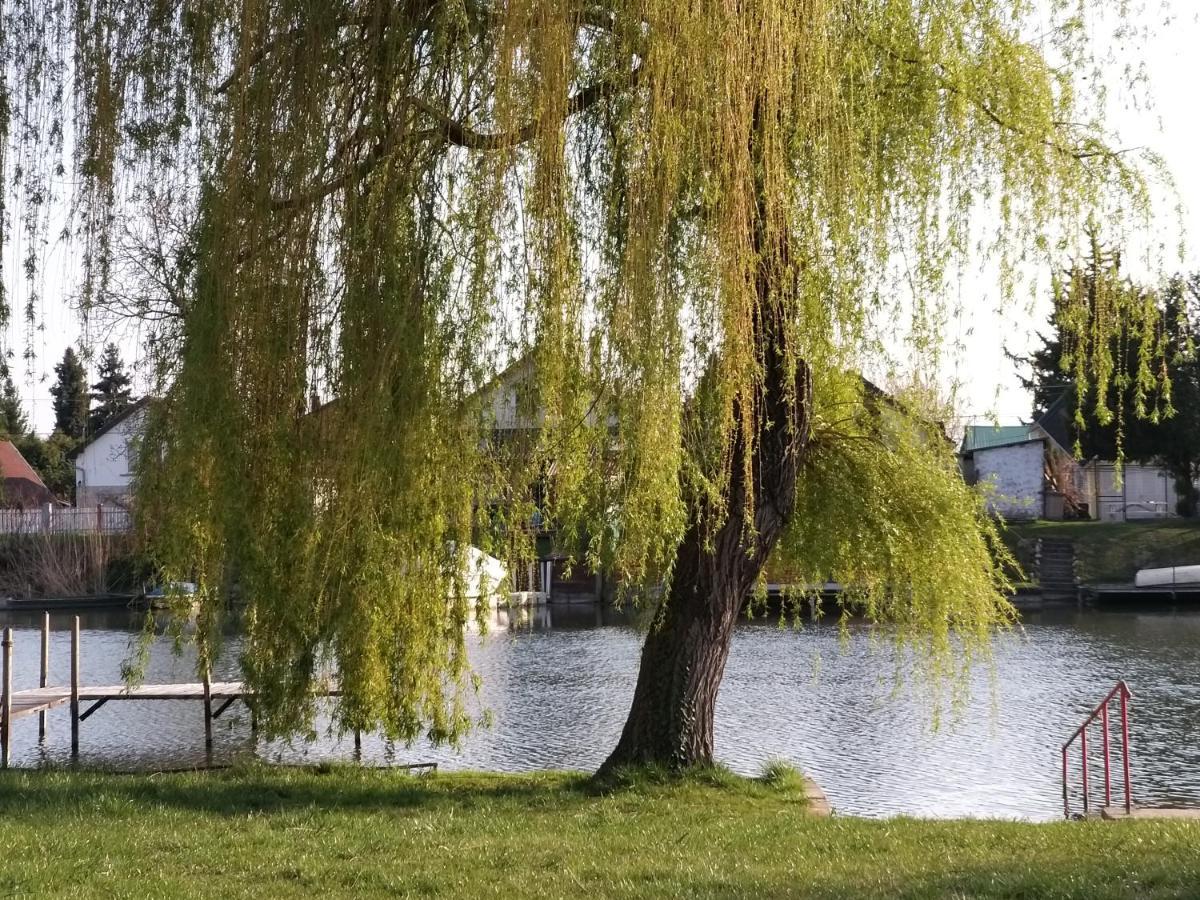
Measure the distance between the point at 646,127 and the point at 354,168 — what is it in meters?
1.64

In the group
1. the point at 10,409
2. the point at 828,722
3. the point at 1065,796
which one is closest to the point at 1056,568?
the point at 828,722

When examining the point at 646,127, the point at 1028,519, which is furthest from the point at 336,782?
the point at 1028,519

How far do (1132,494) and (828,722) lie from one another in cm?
4070

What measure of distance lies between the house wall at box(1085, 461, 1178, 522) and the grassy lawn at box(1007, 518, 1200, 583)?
248 centimetres

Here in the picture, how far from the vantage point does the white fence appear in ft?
154

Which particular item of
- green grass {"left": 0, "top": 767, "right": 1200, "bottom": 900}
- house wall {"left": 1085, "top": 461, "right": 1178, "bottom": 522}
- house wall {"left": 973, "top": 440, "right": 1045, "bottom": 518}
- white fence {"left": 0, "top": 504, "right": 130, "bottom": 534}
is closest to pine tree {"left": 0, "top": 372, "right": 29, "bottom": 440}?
green grass {"left": 0, "top": 767, "right": 1200, "bottom": 900}

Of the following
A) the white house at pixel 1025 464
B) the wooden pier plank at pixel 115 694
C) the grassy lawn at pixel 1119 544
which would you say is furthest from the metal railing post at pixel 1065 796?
the white house at pixel 1025 464

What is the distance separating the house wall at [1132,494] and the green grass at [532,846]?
A: 143ft

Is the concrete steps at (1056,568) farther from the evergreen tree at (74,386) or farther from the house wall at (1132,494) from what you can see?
the evergreen tree at (74,386)

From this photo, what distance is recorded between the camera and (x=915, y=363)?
10070 mm

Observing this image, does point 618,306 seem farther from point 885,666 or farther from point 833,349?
point 885,666

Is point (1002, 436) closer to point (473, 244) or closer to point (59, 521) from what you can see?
point (59, 521)

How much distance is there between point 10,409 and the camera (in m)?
7.33

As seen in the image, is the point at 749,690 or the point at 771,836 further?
the point at 749,690
